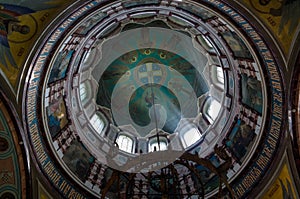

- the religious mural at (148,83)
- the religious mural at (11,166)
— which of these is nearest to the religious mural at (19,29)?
the religious mural at (11,166)

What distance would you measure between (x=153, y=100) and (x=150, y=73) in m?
4.39

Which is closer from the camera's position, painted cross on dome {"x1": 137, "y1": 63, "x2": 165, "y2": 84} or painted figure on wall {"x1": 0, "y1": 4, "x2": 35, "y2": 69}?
painted figure on wall {"x1": 0, "y1": 4, "x2": 35, "y2": 69}

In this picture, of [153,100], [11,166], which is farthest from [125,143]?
[11,166]

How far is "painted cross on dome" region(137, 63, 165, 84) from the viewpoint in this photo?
19009 mm

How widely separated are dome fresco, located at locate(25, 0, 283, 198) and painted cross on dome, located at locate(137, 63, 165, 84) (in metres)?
0.06

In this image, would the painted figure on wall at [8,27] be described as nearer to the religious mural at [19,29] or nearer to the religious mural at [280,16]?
the religious mural at [19,29]

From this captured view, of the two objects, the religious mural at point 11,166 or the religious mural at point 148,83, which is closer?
the religious mural at point 11,166

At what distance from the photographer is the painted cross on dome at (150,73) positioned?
1901cm

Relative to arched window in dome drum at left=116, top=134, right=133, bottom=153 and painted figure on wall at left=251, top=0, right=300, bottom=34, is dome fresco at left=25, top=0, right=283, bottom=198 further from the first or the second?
painted figure on wall at left=251, top=0, right=300, bottom=34

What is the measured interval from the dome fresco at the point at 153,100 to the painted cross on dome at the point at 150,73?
0.06 meters

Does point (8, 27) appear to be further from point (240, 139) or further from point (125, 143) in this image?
point (125, 143)

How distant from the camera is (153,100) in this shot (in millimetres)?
15305

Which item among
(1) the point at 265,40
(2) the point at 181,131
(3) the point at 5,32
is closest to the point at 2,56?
(3) the point at 5,32

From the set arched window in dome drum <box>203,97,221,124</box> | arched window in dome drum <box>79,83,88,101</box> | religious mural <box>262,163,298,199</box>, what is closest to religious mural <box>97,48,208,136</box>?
arched window in dome drum <box>203,97,221,124</box>
